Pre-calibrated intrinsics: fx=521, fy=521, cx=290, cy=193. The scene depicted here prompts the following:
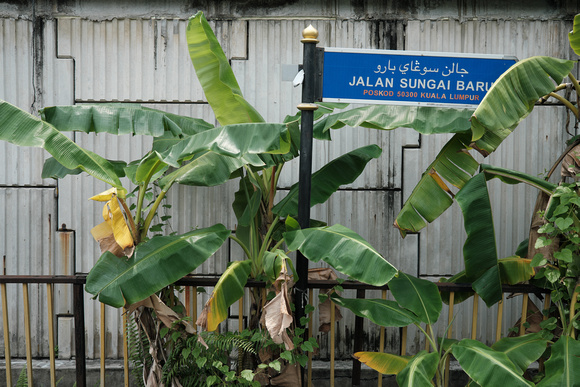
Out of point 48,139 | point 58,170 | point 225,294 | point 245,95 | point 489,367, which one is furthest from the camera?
point 245,95

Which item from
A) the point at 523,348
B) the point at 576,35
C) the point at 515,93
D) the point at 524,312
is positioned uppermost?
the point at 576,35

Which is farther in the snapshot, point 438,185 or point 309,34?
point 438,185

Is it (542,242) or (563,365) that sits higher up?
(542,242)

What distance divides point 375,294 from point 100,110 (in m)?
2.79

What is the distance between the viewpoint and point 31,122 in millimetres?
3346

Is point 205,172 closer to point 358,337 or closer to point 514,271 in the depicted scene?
point 358,337

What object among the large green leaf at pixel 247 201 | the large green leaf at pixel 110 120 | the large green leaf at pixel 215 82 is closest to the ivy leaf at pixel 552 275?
the large green leaf at pixel 247 201

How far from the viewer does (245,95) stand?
4742mm

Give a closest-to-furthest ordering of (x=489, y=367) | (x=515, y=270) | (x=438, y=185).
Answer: (x=489, y=367)
(x=515, y=270)
(x=438, y=185)

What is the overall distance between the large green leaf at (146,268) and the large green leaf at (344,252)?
0.64 m

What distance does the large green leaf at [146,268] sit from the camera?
3.30 metres

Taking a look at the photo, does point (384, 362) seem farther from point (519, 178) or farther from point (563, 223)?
point (519, 178)

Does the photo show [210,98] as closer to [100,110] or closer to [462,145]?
[100,110]

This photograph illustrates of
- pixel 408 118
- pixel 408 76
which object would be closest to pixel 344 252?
pixel 408 118
